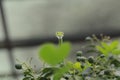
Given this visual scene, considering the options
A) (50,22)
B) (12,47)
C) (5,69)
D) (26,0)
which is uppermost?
(26,0)

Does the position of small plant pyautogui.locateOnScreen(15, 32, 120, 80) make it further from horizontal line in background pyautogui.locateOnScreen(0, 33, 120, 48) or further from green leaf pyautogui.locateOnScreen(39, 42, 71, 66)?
horizontal line in background pyautogui.locateOnScreen(0, 33, 120, 48)

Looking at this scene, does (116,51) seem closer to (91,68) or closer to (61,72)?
(91,68)

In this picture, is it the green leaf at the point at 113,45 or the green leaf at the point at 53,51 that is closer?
the green leaf at the point at 53,51

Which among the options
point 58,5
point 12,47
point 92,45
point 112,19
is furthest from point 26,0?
point 92,45

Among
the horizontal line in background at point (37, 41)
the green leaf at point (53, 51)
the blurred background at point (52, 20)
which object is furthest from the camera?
the horizontal line in background at point (37, 41)

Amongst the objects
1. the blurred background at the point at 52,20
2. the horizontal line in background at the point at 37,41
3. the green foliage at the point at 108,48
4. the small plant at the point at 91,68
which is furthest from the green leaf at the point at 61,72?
the horizontal line in background at the point at 37,41

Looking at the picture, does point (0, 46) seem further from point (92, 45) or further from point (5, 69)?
point (92, 45)

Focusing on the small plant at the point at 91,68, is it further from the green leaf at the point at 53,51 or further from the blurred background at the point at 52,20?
the blurred background at the point at 52,20
